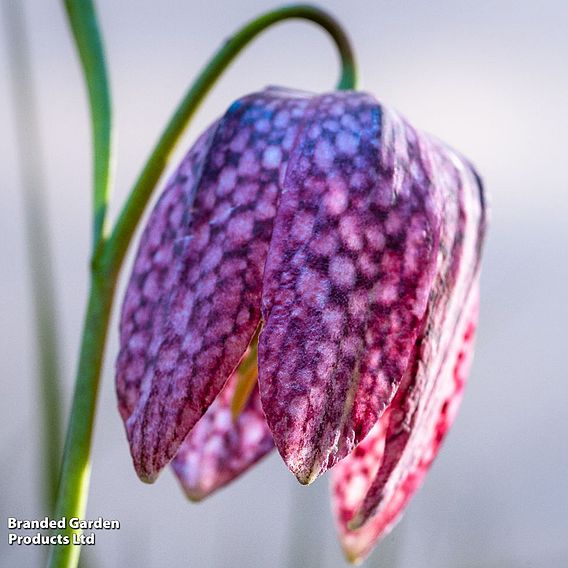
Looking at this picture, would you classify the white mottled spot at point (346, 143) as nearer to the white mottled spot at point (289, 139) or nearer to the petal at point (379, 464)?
the white mottled spot at point (289, 139)

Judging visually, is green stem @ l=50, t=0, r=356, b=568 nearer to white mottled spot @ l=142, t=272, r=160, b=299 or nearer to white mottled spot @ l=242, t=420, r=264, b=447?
white mottled spot @ l=142, t=272, r=160, b=299

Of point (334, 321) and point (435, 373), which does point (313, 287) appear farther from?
point (435, 373)

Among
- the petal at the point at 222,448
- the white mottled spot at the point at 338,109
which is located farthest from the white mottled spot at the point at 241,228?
the petal at the point at 222,448

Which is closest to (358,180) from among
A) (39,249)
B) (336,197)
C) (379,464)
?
(336,197)

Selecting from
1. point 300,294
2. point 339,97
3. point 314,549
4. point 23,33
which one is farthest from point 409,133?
point 314,549

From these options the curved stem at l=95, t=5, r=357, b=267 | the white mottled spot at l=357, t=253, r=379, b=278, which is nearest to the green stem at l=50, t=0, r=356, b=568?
the curved stem at l=95, t=5, r=357, b=267
